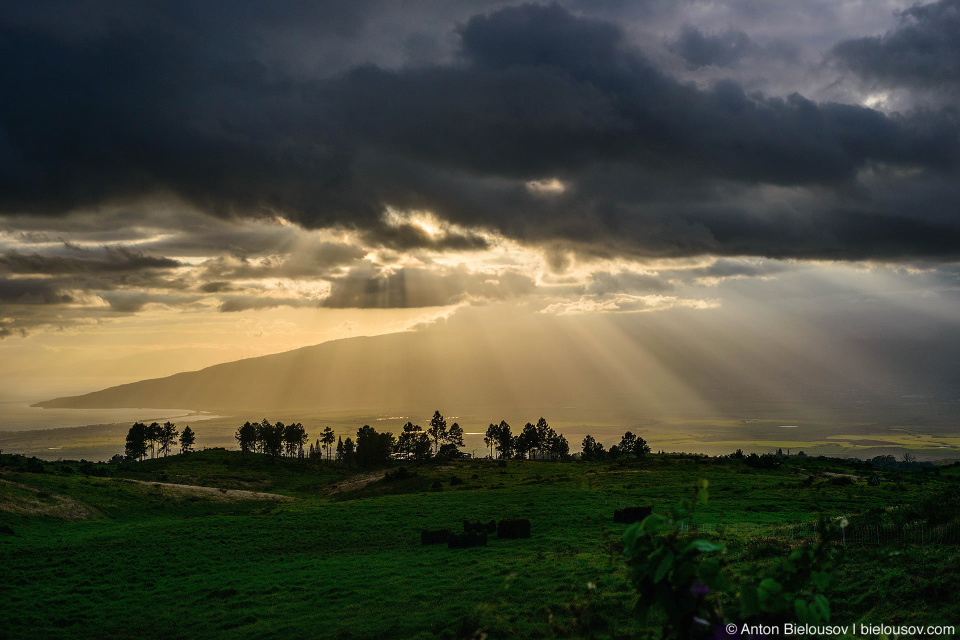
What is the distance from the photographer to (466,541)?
29953 mm

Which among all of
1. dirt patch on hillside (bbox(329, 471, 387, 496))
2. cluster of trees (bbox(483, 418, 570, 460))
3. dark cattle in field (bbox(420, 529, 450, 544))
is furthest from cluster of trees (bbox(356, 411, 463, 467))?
dark cattle in field (bbox(420, 529, 450, 544))

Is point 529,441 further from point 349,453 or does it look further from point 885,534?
point 885,534

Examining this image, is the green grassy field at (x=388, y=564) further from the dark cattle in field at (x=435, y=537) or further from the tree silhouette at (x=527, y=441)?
the tree silhouette at (x=527, y=441)

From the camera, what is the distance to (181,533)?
3769 cm

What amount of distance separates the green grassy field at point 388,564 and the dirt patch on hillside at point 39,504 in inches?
7.9

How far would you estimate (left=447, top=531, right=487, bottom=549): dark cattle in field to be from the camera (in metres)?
29.8

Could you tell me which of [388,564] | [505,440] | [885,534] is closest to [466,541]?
[388,564]

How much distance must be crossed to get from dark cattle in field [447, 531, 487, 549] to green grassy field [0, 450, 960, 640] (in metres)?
0.71

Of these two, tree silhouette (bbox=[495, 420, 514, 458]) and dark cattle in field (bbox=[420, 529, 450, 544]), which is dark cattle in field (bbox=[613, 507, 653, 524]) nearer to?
Answer: dark cattle in field (bbox=[420, 529, 450, 544])

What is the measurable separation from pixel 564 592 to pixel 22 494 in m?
49.5

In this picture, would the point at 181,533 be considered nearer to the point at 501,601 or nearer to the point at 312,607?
the point at 312,607

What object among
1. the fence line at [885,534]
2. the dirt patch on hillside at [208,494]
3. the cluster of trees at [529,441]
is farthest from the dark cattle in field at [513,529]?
the cluster of trees at [529,441]

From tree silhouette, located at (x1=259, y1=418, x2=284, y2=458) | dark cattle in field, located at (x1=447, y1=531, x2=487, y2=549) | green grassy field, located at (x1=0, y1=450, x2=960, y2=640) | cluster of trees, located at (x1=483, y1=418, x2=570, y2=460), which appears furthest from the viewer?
cluster of trees, located at (x1=483, y1=418, x2=570, y2=460)

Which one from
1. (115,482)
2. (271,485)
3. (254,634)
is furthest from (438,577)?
(271,485)
